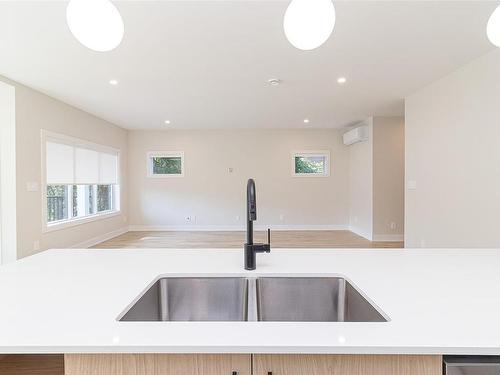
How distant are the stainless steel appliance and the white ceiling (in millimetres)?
2297

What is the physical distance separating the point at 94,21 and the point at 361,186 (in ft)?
19.8

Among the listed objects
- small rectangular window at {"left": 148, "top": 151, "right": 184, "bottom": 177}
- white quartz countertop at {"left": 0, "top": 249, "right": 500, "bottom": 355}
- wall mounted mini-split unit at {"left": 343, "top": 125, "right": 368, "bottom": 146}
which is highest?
wall mounted mini-split unit at {"left": 343, "top": 125, "right": 368, "bottom": 146}

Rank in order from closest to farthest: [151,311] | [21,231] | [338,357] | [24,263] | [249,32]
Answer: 1. [338,357]
2. [151,311]
3. [24,263]
4. [249,32]
5. [21,231]

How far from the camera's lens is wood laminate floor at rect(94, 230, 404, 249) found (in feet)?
17.0

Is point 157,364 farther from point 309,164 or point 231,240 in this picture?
point 309,164

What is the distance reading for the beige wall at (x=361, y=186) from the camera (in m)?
5.66

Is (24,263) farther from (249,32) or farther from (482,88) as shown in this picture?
(482,88)

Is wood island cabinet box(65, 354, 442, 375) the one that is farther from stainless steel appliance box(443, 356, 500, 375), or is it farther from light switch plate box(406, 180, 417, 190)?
light switch plate box(406, 180, 417, 190)

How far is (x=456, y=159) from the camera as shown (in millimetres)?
3402

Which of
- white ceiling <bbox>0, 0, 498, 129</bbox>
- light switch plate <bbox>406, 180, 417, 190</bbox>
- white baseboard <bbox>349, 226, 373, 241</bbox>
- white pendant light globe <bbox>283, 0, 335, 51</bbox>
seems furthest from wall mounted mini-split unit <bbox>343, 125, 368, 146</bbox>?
white pendant light globe <bbox>283, 0, 335, 51</bbox>

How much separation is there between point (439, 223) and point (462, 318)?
12.1 ft

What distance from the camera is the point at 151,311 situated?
994 millimetres

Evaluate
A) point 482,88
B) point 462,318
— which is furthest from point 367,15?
point 462,318

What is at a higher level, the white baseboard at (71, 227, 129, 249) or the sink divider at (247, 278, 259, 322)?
the sink divider at (247, 278, 259, 322)
